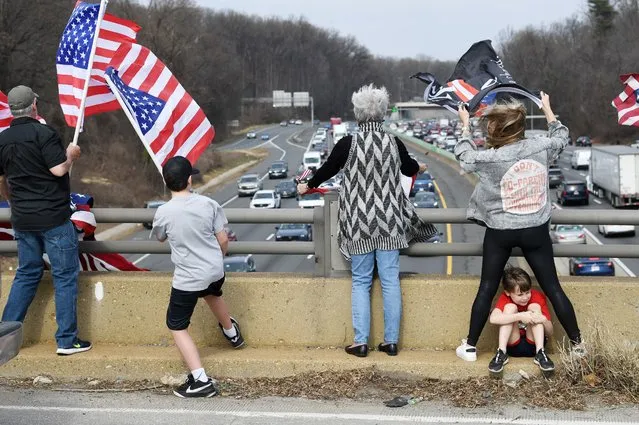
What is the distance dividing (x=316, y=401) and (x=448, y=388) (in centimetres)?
88

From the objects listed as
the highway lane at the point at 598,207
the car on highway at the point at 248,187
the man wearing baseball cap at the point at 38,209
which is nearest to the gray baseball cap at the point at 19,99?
the man wearing baseball cap at the point at 38,209

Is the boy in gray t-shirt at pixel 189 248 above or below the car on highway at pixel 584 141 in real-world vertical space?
above

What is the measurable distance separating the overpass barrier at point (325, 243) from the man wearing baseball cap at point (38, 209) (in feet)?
1.40

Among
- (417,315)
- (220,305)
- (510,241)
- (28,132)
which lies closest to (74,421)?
(220,305)

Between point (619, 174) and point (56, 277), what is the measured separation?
54.2 m

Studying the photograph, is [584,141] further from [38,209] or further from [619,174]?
[38,209]

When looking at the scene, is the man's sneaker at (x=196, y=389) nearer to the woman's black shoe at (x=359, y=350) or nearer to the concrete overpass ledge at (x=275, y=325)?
the concrete overpass ledge at (x=275, y=325)

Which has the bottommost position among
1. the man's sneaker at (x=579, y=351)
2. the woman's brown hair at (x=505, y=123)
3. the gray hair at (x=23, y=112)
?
the man's sneaker at (x=579, y=351)

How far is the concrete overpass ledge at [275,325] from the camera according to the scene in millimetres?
→ 6734

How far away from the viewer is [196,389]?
6.30 metres

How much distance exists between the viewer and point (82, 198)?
761 cm

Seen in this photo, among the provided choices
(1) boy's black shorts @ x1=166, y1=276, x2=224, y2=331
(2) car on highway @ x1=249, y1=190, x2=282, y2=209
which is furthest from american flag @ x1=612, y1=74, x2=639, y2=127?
(2) car on highway @ x1=249, y1=190, x2=282, y2=209

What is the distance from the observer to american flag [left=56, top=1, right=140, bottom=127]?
298 inches

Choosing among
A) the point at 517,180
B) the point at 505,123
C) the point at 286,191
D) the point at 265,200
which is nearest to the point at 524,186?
the point at 517,180
